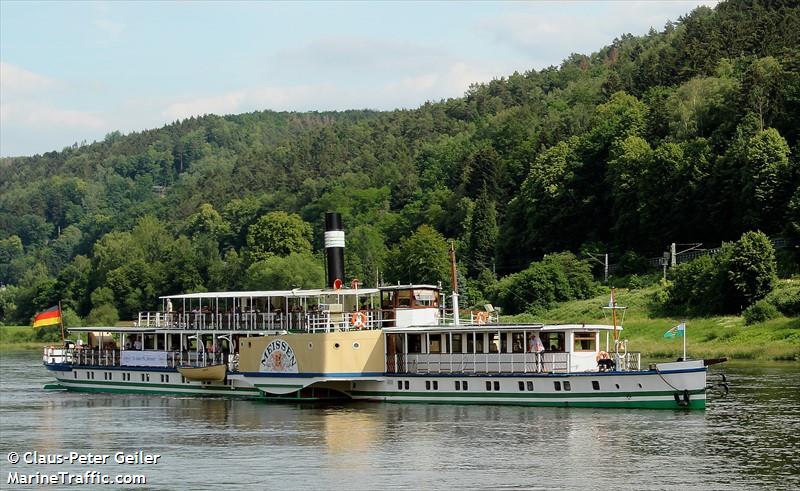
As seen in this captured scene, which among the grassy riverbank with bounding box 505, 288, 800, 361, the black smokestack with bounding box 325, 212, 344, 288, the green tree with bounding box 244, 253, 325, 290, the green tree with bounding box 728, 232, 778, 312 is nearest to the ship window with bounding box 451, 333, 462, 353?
the black smokestack with bounding box 325, 212, 344, 288

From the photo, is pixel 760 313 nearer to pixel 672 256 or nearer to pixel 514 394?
pixel 672 256

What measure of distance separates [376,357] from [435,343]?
2.81 m

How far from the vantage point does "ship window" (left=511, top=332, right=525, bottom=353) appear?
183 feet

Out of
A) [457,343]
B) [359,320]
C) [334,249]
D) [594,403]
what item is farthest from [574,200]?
[594,403]

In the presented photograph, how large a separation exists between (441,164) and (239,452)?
15421cm

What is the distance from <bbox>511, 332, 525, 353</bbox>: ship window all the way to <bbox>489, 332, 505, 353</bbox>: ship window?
65cm

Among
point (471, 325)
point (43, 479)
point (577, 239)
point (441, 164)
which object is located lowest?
point (43, 479)

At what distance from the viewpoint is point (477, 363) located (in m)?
56.6

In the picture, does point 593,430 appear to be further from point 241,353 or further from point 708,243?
point 708,243

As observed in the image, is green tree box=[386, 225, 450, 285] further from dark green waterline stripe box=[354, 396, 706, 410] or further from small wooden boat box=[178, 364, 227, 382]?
dark green waterline stripe box=[354, 396, 706, 410]

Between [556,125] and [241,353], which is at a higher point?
[556,125]

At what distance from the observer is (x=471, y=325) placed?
189ft

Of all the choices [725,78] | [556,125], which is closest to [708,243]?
[725,78]

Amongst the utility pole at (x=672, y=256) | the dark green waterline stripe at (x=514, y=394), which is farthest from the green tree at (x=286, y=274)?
the dark green waterline stripe at (x=514, y=394)
